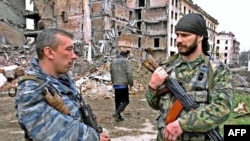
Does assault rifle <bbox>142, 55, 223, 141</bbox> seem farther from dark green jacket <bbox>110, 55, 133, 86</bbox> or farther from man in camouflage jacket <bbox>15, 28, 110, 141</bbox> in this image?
dark green jacket <bbox>110, 55, 133, 86</bbox>

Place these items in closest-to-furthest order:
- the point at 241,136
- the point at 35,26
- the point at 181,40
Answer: the point at 181,40 < the point at 241,136 < the point at 35,26

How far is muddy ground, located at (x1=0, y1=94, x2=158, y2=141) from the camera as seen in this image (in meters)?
5.32

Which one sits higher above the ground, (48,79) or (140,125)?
(48,79)

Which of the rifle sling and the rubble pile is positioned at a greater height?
the rifle sling

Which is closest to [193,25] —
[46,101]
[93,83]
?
[46,101]

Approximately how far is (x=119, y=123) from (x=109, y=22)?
924 inches

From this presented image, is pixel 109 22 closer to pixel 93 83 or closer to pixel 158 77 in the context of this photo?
pixel 93 83

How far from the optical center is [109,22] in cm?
2867

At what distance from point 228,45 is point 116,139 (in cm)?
6319

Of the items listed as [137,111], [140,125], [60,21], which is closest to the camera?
[140,125]

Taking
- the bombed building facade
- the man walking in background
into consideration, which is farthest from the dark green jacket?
the bombed building facade

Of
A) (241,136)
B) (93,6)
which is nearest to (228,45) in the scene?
(93,6)

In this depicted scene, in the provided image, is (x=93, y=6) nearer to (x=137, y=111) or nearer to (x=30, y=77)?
(x=137, y=111)

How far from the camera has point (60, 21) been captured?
973 inches
